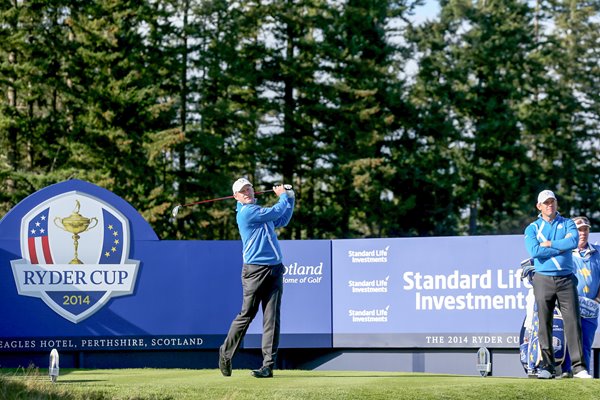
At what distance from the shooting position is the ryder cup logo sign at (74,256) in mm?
15289

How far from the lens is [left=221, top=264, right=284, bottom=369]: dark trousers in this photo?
1080 centimetres

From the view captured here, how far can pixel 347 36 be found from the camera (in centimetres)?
4456

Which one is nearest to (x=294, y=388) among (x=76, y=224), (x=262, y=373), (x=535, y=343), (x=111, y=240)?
(x=262, y=373)

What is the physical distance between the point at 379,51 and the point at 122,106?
11.9 metres

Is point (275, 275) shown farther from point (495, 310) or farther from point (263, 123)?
point (263, 123)

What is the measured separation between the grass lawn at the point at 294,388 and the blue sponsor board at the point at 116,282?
4.10 m

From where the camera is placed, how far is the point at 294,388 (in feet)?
31.7

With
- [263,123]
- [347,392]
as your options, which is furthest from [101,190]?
[263,123]

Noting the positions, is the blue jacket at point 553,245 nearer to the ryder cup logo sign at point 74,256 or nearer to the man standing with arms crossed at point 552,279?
the man standing with arms crossed at point 552,279

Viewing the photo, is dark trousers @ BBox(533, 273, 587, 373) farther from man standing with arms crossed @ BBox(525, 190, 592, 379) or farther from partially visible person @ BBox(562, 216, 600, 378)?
partially visible person @ BBox(562, 216, 600, 378)

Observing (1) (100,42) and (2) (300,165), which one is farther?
(2) (300,165)

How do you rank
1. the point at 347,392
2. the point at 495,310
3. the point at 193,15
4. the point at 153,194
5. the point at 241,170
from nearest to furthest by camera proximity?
the point at 347,392 → the point at 495,310 → the point at 153,194 → the point at 193,15 → the point at 241,170

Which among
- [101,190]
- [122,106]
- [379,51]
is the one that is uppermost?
[379,51]

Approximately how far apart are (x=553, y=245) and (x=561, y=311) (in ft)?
2.31
